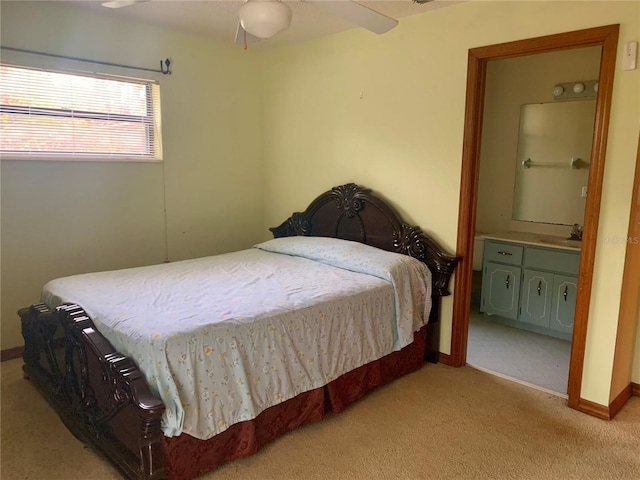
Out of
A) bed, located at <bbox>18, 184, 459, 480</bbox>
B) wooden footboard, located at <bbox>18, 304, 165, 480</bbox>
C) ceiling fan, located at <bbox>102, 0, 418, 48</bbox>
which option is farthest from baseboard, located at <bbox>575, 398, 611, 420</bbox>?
ceiling fan, located at <bbox>102, 0, 418, 48</bbox>

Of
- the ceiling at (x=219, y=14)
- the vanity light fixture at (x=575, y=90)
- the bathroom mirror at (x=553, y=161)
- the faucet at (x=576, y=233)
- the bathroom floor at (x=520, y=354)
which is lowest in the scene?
the bathroom floor at (x=520, y=354)

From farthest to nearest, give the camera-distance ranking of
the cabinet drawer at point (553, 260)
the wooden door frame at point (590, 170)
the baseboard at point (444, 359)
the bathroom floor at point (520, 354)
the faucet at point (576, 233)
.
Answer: the faucet at point (576, 233) < the cabinet drawer at point (553, 260) < the baseboard at point (444, 359) < the bathroom floor at point (520, 354) < the wooden door frame at point (590, 170)

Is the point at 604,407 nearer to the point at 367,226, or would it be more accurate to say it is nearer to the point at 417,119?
the point at 367,226

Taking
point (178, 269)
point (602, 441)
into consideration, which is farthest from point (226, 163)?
point (602, 441)

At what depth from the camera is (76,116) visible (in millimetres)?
3234

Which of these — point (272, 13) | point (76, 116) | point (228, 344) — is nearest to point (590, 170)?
point (272, 13)

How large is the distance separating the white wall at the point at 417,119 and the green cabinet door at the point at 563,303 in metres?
0.75

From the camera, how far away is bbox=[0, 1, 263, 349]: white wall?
10.0 ft

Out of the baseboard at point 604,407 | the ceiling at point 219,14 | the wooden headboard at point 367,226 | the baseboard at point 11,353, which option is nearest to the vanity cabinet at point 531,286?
the baseboard at point 604,407

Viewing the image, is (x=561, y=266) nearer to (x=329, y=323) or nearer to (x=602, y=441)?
(x=602, y=441)

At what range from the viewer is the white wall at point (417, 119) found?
239 centimetres

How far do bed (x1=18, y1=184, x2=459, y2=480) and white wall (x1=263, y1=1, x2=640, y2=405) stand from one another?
33 cm

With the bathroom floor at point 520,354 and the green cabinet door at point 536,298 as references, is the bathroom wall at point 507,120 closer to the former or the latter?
the green cabinet door at point 536,298

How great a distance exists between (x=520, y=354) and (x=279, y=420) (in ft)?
6.66
